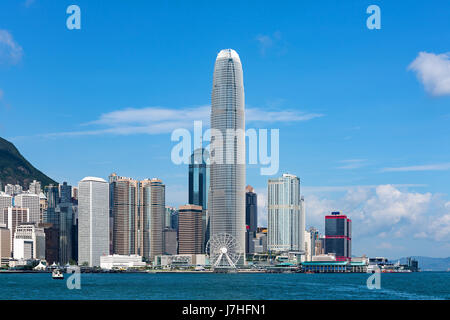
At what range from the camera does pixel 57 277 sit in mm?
175000
